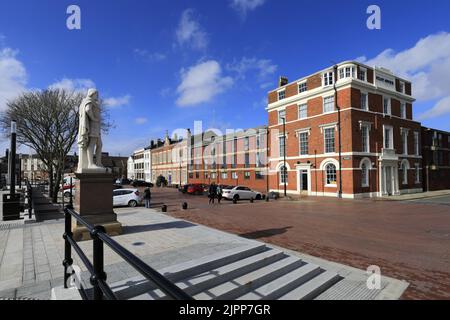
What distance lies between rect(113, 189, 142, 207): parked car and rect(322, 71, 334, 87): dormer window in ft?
74.9

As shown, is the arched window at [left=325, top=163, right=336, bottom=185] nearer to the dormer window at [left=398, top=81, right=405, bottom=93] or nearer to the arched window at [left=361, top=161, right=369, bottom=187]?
the arched window at [left=361, top=161, right=369, bottom=187]

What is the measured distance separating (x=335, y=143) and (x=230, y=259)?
81.9 ft

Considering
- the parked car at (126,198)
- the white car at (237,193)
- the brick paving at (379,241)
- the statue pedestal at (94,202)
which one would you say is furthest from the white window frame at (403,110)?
the statue pedestal at (94,202)

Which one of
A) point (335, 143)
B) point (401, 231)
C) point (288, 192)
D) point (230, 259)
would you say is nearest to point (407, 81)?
point (335, 143)

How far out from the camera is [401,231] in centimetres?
1116

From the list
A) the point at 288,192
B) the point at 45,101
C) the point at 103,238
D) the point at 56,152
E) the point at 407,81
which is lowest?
the point at 288,192

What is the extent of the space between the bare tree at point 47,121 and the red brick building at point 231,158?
23873 mm

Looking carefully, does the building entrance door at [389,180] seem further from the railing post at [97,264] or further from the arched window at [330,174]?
the railing post at [97,264]

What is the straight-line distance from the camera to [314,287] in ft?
17.6

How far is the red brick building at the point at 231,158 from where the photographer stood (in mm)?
38281

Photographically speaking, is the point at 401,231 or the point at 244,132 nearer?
the point at 401,231

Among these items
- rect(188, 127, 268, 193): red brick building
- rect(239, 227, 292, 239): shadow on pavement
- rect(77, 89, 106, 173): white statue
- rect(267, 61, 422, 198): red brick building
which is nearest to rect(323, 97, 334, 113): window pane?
rect(267, 61, 422, 198): red brick building

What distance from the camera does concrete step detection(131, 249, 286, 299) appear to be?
461 cm
